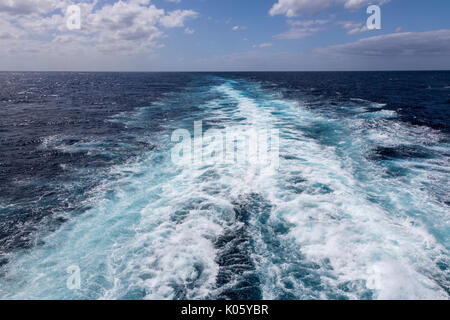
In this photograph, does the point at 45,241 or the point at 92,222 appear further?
the point at 92,222

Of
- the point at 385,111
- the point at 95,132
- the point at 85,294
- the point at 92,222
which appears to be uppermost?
the point at 385,111

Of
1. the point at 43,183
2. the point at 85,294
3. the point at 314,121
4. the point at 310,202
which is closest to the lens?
the point at 85,294

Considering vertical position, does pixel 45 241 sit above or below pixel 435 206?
below

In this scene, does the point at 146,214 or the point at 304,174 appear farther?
the point at 304,174

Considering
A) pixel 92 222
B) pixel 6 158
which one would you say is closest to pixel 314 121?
pixel 92 222

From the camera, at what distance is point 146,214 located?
10.1 m

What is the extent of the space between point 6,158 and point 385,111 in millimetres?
38014

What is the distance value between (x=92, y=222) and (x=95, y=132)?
15.9 meters

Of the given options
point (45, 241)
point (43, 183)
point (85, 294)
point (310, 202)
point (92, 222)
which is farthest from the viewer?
point (43, 183)

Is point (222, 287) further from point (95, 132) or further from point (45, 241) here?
point (95, 132)

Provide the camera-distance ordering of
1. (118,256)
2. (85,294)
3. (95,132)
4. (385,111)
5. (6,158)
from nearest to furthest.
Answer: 1. (85,294)
2. (118,256)
3. (6,158)
4. (95,132)
5. (385,111)

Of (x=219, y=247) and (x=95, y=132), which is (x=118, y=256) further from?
(x=95, y=132)

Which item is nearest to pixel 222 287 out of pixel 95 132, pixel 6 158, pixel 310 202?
pixel 310 202

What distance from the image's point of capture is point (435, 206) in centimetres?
994
